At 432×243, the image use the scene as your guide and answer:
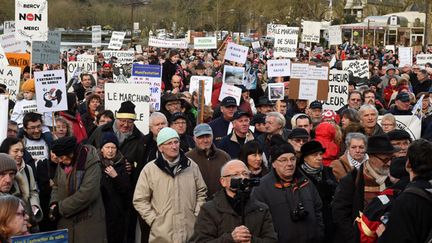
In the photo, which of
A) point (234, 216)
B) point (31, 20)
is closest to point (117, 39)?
point (31, 20)

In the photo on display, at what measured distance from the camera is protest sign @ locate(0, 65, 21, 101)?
13232mm

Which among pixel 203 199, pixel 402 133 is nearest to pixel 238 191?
pixel 203 199

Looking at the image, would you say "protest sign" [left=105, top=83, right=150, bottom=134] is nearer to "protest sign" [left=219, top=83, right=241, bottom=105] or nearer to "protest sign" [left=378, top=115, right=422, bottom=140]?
"protest sign" [left=219, top=83, right=241, bottom=105]

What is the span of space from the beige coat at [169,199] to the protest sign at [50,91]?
364cm

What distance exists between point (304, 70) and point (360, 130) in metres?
4.58

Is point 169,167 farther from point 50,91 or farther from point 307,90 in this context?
point 307,90

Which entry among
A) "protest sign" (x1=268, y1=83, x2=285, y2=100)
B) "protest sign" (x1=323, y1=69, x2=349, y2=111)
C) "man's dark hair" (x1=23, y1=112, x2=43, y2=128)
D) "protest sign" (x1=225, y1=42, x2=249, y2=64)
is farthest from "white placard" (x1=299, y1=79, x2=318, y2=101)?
"man's dark hair" (x1=23, y1=112, x2=43, y2=128)

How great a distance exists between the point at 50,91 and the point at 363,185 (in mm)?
5614

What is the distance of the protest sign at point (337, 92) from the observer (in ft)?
47.2

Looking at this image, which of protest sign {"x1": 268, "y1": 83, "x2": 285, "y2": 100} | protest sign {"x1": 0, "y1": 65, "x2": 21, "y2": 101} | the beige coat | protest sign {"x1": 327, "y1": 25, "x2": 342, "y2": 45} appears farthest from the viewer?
protest sign {"x1": 327, "y1": 25, "x2": 342, "y2": 45}

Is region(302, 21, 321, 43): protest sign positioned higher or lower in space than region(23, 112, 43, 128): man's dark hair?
higher

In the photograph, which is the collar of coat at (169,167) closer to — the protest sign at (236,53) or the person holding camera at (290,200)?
the person holding camera at (290,200)

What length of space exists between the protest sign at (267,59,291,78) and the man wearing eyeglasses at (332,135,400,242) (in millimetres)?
9607

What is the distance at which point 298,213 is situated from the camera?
671 centimetres
